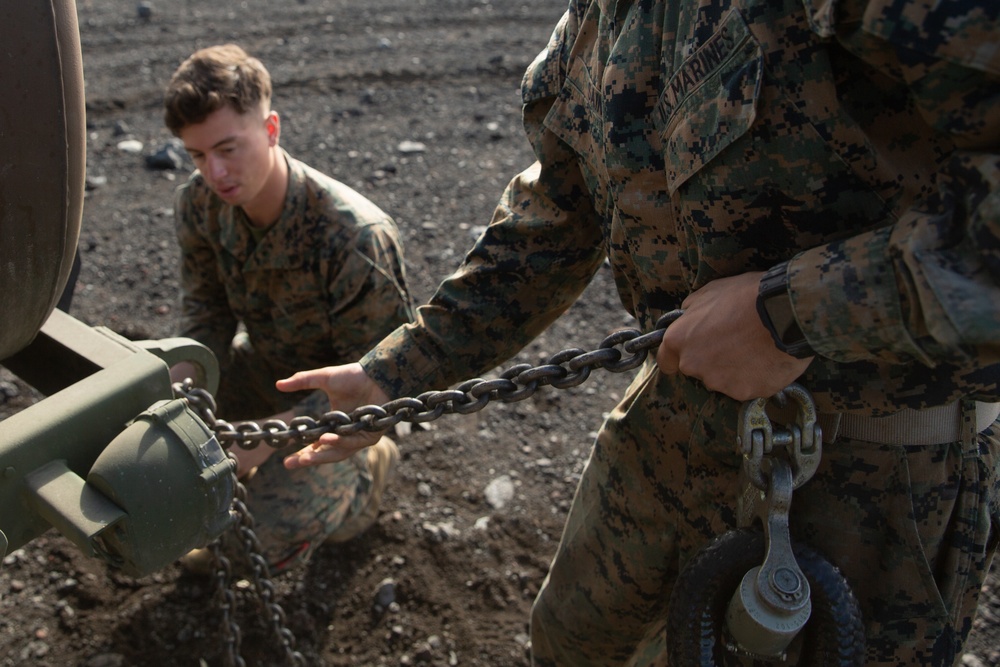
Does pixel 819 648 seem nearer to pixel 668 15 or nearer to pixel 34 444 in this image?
pixel 668 15

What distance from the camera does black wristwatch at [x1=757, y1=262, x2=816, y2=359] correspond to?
1.33 meters

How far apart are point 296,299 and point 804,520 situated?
2027mm

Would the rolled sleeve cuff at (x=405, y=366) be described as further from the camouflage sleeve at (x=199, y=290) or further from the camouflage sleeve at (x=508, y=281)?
the camouflage sleeve at (x=199, y=290)

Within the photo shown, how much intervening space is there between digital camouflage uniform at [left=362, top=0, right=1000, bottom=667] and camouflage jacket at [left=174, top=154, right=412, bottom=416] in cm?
108

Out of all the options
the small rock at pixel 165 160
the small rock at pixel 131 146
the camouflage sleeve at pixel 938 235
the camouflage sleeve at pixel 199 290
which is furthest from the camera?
the small rock at pixel 131 146

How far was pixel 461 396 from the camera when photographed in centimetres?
166

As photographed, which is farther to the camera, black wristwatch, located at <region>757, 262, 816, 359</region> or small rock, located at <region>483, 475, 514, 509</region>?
small rock, located at <region>483, 475, 514, 509</region>

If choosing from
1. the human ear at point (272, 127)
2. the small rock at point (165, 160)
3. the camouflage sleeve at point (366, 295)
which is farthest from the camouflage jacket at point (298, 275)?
the small rock at point (165, 160)

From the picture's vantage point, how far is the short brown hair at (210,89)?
2.99 m

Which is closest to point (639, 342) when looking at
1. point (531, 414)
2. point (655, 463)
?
point (655, 463)

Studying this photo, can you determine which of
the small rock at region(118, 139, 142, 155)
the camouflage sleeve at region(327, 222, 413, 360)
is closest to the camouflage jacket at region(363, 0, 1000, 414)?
the camouflage sleeve at region(327, 222, 413, 360)

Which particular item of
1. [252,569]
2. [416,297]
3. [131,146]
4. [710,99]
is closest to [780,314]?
[710,99]

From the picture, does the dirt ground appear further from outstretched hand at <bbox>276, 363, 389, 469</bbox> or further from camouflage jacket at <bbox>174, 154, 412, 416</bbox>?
outstretched hand at <bbox>276, 363, 389, 469</bbox>

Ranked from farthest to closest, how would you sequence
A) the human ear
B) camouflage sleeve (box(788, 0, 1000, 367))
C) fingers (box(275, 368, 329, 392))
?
1. the human ear
2. fingers (box(275, 368, 329, 392))
3. camouflage sleeve (box(788, 0, 1000, 367))
